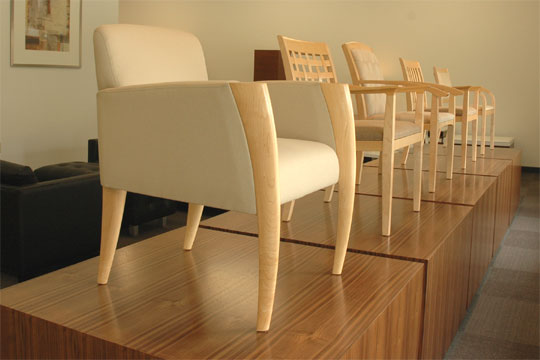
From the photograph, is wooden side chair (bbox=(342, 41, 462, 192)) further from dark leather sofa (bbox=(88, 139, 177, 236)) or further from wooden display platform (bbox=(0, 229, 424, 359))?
dark leather sofa (bbox=(88, 139, 177, 236))

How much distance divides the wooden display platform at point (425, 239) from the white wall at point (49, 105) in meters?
3.24

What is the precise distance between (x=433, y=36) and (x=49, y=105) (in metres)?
4.73

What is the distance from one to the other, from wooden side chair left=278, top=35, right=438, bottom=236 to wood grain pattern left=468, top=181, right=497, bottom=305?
0.35 metres

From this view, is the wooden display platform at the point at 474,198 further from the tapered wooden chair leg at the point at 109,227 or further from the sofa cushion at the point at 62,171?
the sofa cushion at the point at 62,171

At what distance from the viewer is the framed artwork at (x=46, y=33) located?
15.5ft

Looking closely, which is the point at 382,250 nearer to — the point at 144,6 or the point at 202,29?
the point at 202,29

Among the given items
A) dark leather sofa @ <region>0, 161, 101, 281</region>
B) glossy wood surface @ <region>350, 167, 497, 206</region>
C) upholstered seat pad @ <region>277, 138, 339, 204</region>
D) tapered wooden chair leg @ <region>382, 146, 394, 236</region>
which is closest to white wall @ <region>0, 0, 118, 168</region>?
dark leather sofa @ <region>0, 161, 101, 281</region>

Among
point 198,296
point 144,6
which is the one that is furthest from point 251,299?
point 144,6

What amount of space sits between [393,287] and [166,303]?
65 centimetres

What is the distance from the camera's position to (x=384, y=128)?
2.29 meters

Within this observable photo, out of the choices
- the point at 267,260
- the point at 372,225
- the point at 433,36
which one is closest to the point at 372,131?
the point at 372,225

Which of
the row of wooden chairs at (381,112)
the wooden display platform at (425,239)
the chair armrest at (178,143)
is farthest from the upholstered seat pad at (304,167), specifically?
Answer: the row of wooden chairs at (381,112)

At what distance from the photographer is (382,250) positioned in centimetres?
199

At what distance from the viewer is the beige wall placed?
666 centimetres
